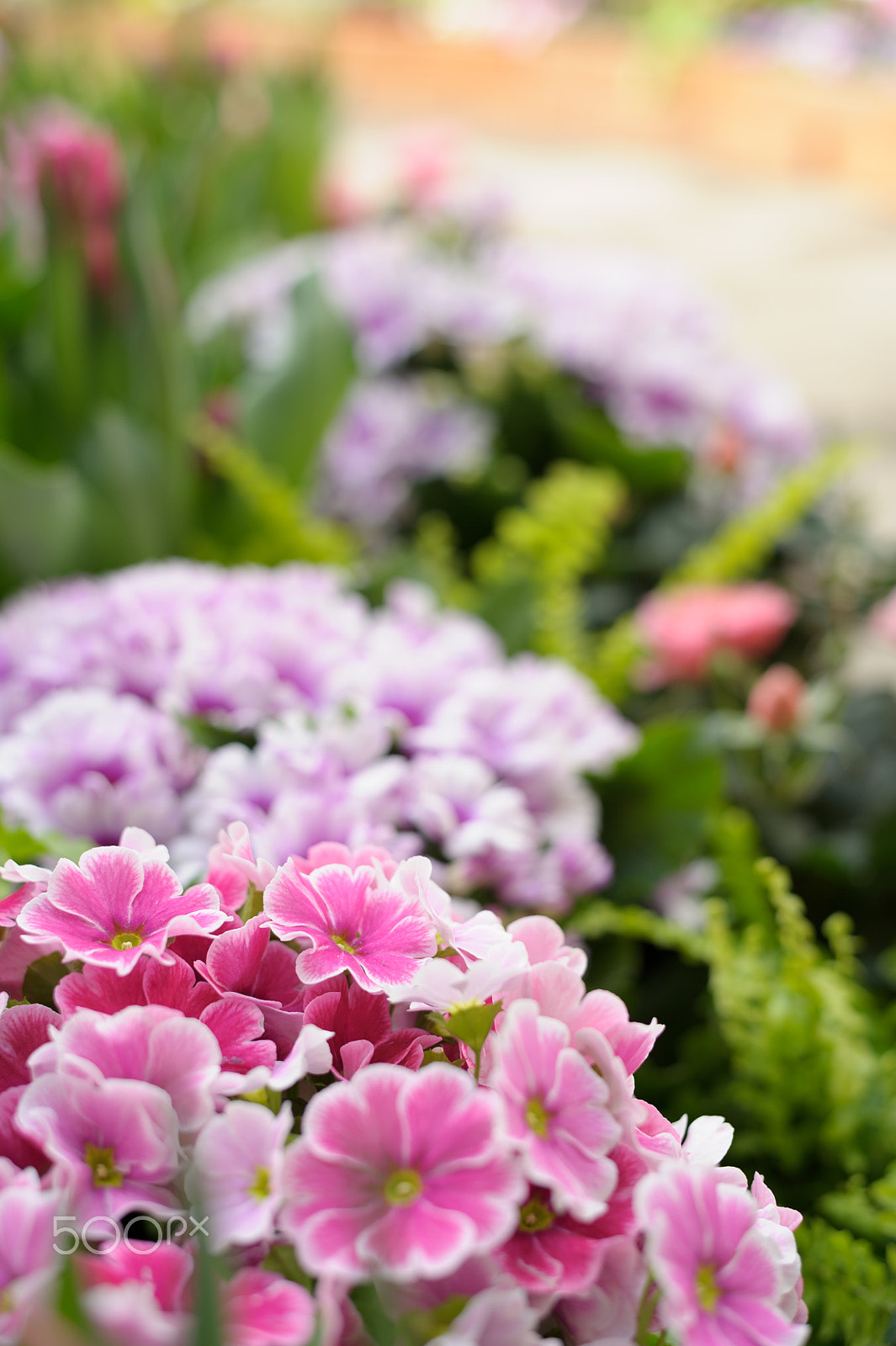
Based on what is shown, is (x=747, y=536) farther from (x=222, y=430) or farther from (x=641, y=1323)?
(x=641, y=1323)

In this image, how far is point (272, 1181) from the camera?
23cm

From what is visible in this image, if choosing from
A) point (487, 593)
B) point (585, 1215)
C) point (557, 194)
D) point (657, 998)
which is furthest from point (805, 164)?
point (585, 1215)

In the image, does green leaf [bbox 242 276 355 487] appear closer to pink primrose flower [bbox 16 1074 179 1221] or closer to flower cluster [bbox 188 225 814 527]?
flower cluster [bbox 188 225 814 527]

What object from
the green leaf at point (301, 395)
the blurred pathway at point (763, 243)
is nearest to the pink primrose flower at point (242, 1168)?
the green leaf at point (301, 395)

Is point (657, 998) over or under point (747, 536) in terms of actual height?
under

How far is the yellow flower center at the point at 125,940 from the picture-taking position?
11.1 inches

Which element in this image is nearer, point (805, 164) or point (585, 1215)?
point (585, 1215)

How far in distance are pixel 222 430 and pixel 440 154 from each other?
3.04 ft

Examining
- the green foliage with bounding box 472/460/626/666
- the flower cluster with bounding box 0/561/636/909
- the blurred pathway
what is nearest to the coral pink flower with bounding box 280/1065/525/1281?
the flower cluster with bounding box 0/561/636/909

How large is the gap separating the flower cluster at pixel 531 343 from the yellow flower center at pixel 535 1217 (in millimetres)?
897

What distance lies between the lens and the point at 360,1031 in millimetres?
286

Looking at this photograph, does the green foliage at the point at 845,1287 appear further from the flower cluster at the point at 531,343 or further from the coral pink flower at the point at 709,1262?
the flower cluster at the point at 531,343

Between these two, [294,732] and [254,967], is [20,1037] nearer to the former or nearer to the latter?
[254,967]

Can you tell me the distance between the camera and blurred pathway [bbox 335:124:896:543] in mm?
1718
